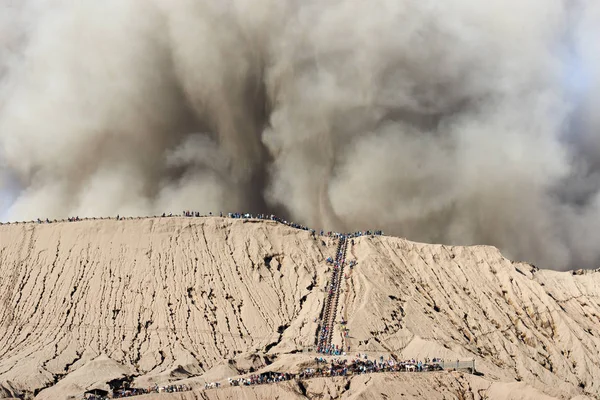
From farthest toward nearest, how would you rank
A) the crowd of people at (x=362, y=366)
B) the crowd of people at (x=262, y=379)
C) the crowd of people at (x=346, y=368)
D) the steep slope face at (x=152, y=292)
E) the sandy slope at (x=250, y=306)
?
the steep slope face at (x=152, y=292), the sandy slope at (x=250, y=306), the crowd of people at (x=362, y=366), the crowd of people at (x=346, y=368), the crowd of people at (x=262, y=379)

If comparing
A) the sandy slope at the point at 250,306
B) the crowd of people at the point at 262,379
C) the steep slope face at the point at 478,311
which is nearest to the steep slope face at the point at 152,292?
the sandy slope at the point at 250,306

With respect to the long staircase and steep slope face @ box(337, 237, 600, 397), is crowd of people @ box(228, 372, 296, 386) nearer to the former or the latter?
the long staircase

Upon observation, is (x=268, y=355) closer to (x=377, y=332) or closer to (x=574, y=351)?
(x=377, y=332)

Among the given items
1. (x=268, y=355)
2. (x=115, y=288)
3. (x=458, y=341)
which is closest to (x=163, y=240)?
(x=115, y=288)

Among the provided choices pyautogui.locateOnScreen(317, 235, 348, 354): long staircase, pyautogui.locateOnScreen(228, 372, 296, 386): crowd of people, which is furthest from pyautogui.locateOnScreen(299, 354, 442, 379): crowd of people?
pyautogui.locateOnScreen(317, 235, 348, 354): long staircase

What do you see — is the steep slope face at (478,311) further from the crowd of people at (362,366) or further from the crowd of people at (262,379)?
the crowd of people at (262,379)

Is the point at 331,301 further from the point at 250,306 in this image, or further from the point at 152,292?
the point at 152,292
